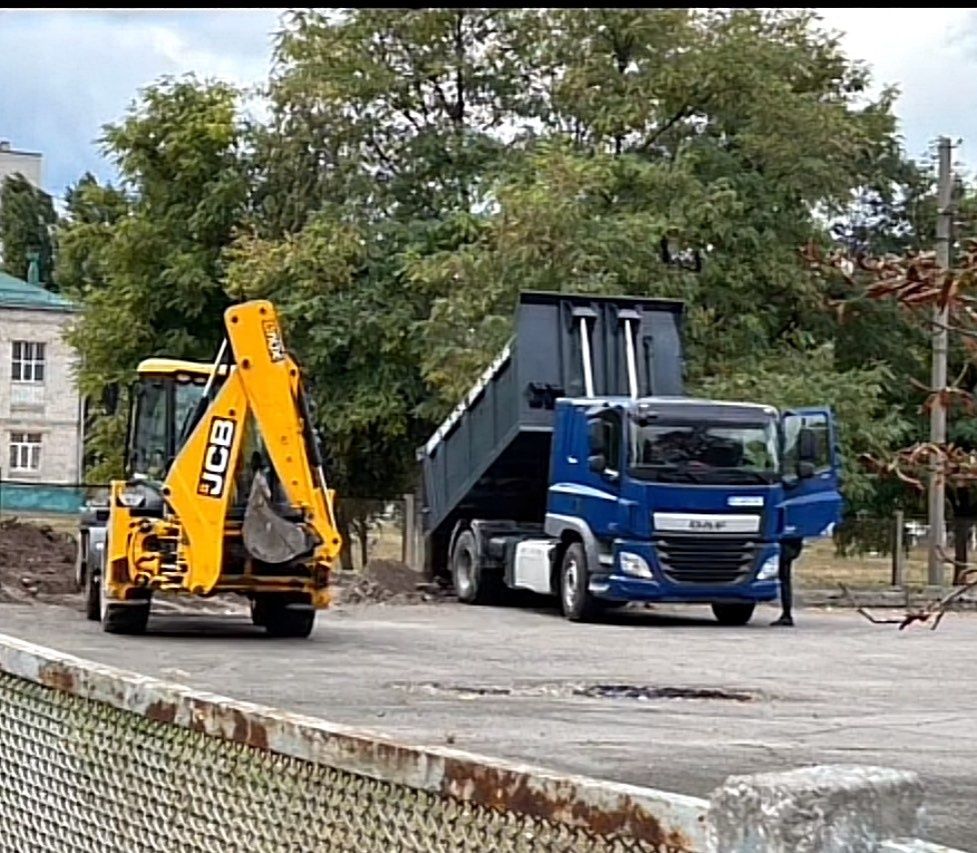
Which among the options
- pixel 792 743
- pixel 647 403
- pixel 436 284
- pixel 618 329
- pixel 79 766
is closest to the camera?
pixel 79 766

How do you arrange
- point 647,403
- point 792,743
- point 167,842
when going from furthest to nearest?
point 647,403 < point 792,743 < point 167,842

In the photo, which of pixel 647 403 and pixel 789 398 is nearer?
pixel 647 403

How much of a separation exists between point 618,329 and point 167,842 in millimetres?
20068

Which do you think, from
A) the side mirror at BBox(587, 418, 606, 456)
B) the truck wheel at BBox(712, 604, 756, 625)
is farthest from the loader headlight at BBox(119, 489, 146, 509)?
the truck wheel at BBox(712, 604, 756, 625)

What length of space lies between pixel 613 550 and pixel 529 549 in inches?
94.3

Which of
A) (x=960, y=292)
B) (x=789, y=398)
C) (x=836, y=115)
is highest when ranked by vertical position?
(x=836, y=115)

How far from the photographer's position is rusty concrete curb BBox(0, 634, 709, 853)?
3039 millimetres

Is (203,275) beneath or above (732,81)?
beneath

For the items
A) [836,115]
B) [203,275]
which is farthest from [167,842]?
[203,275]

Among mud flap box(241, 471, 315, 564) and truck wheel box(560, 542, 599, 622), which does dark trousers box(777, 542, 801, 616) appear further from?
mud flap box(241, 471, 315, 564)

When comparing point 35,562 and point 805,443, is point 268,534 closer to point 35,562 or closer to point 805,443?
point 805,443

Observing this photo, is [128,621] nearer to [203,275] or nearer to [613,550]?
[613,550]

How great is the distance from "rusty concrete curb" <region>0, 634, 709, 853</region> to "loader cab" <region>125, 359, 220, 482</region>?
13.7m

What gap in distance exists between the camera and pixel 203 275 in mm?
36125
